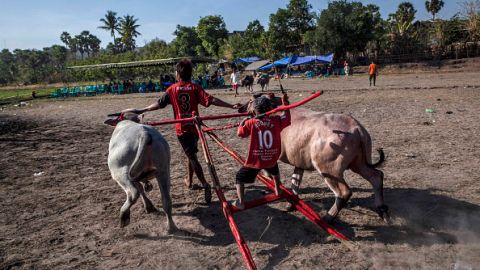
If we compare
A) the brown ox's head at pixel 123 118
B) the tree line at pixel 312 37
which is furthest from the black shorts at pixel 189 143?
the tree line at pixel 312 37

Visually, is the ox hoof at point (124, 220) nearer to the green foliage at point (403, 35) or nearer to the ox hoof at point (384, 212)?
the ox hoof at point (384, 212)

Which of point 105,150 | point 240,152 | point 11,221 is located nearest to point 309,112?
point 240,152

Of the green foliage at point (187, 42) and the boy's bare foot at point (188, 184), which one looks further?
the green foliage at point (187, 42)

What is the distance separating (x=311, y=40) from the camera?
49.1 m

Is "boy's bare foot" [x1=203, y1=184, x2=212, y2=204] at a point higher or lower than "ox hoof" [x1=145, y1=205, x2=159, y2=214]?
higher

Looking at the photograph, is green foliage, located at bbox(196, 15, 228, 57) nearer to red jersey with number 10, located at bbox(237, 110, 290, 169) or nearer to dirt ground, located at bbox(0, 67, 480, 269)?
dirt ground, located at bbox(0, 67, 480, 269)

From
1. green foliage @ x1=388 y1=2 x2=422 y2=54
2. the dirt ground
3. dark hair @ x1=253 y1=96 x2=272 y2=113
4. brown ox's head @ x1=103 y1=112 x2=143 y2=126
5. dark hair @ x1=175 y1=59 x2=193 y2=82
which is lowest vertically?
the dirt ground

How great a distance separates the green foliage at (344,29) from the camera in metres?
45.3

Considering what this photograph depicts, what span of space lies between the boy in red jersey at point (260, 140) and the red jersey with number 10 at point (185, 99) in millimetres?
1332

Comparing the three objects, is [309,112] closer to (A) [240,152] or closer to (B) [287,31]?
(A) [240,152]

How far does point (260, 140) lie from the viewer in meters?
4.40

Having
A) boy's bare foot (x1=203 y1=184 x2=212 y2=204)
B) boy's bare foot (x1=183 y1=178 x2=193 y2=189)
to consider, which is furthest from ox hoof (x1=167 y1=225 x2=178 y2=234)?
boy's bare foot (x1=183 y1=178 x2=193 y2=189)

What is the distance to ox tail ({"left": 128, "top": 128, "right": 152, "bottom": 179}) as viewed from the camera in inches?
179

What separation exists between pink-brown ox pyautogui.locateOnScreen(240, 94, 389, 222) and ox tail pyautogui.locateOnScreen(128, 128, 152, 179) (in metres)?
1.74
